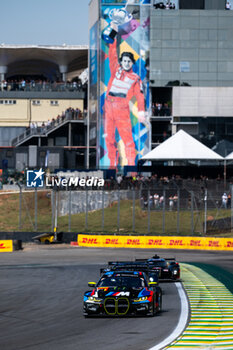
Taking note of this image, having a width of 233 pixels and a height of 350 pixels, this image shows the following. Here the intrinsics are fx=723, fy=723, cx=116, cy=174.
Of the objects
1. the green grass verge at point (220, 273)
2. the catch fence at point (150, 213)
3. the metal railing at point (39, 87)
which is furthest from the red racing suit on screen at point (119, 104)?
the green grass verge at point (220, 273)

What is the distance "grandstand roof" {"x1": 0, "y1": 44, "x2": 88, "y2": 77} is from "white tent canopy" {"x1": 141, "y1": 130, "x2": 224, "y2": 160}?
38671 millimetres

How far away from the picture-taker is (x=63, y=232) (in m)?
56.2

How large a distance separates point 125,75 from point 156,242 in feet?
120

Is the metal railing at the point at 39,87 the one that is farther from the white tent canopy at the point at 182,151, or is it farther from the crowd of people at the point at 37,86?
the white tent canopy at the point at 182,151

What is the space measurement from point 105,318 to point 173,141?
5038 cm

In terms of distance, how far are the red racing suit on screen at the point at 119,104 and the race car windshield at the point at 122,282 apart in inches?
2593

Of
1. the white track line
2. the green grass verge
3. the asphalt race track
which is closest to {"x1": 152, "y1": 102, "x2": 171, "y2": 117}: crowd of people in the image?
the asphalt race track

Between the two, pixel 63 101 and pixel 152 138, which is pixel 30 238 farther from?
pixel 63 101

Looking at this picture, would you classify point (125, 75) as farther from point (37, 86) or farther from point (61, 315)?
point (61, 315)

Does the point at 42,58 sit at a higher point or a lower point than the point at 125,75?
higher

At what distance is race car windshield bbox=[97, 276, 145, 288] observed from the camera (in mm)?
19594

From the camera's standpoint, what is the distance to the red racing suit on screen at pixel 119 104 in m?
86.1

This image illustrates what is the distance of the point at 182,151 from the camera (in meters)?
67.1

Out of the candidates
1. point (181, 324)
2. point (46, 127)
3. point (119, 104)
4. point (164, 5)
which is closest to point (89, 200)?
point (119, 104)
